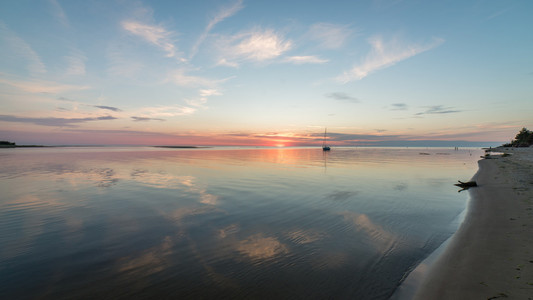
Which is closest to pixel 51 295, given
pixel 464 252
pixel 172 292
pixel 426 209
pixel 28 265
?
pixel 28 265

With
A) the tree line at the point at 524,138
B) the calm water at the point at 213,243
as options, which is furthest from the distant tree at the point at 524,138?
the calm water at the point at 213,243

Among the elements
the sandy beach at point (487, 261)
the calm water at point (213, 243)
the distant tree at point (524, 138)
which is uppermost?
the distant tree at point (524, 138)

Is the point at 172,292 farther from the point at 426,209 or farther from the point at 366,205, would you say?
the point at 426,209

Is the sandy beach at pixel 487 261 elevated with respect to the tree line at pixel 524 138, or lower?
lower

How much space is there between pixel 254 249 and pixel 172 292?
3436 mm

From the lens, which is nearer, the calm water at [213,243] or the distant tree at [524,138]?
the calm water at [213,243]

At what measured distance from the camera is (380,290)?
620cm

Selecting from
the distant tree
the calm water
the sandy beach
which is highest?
the distant tree

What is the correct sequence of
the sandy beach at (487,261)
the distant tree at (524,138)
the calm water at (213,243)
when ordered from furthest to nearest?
the distant tree at (524,138)
the calm water at (213,243)
the sandy beach at (487,261)

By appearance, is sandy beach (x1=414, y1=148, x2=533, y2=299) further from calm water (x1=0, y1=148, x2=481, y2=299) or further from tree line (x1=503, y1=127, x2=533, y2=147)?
tree line (x1=503, y1=127, x2=533, y2=147)

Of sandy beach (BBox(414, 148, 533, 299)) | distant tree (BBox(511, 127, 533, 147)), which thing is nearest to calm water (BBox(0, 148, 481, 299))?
sandy beach (BBox(414, 148, 533, 299))

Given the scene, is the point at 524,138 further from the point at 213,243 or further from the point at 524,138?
the point at 213,243

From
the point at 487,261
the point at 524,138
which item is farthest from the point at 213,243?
the point at 524,138

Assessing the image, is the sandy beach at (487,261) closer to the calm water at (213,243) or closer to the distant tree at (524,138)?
the calm water at (213,243)
